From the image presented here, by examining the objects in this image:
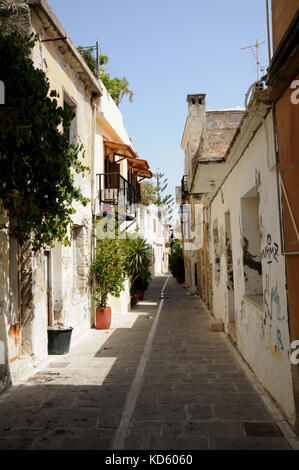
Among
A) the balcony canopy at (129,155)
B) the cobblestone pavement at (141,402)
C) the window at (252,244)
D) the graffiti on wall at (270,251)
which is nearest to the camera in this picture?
the cobblestone pavement at (141,402)

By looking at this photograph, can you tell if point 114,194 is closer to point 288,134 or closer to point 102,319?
point 102,319

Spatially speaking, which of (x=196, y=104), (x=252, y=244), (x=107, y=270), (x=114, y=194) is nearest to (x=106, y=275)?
(x=107, y=270)

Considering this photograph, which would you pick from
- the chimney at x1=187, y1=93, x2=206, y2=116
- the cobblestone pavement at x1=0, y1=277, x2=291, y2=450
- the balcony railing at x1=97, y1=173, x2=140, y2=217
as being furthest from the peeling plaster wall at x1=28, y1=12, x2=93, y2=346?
the chimney at x1=187, y1=93, x2=206, y2=116

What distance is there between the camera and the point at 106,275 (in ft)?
35.1

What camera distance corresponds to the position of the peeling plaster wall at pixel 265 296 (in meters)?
4.31

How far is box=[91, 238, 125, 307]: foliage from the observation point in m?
10.7

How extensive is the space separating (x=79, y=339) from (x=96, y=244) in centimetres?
289

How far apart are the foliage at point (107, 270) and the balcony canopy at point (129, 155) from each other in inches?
170

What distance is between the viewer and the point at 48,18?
7672 mm

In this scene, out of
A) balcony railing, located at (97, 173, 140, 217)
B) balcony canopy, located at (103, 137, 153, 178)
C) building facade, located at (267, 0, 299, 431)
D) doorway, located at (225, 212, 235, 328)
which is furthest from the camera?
balcony canopy, located at (103, 137, 153, 178)

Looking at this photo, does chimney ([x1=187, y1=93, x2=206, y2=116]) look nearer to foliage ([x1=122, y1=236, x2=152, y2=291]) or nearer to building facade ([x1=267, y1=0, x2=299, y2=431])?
foliage ([x1=122, y1=236, x2=152, y2=291])

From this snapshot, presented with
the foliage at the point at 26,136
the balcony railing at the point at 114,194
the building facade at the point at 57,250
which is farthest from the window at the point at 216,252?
the foliage at the point at 26,136

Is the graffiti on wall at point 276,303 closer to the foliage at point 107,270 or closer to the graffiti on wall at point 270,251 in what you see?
the graffiti on wall at point 270,251
